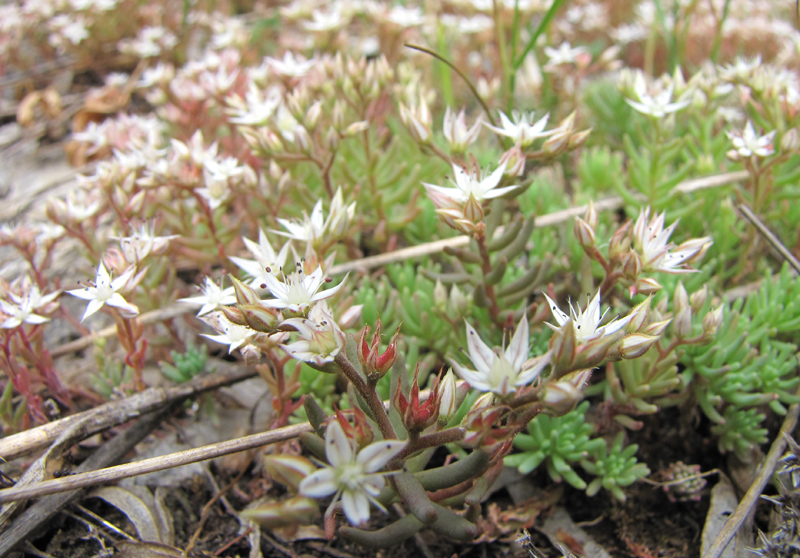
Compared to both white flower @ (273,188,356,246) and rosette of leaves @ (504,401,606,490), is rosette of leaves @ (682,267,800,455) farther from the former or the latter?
white flower @ (273,188,356,246)

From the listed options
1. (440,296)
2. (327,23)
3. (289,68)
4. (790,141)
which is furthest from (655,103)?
(327,23)

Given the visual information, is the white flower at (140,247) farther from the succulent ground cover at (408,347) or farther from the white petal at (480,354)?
the white petal at (480,354)

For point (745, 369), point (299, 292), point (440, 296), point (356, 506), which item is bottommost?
point (745, 369)

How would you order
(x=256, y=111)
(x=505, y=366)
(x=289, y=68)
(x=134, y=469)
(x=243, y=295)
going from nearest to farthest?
(x=505, y=366), (x=243, y=295), (x=134, y=469), (x=256, y=111), (x=289, y=68)

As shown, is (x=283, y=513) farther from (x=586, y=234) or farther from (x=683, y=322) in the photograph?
(x=683, y=322)

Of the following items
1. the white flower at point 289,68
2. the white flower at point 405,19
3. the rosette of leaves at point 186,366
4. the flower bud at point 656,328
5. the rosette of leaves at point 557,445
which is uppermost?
the white flower at point 405,19

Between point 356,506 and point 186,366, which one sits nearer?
point 356,506

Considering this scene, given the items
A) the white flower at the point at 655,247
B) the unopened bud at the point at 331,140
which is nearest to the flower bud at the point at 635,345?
the white flower at the point at 655,247
